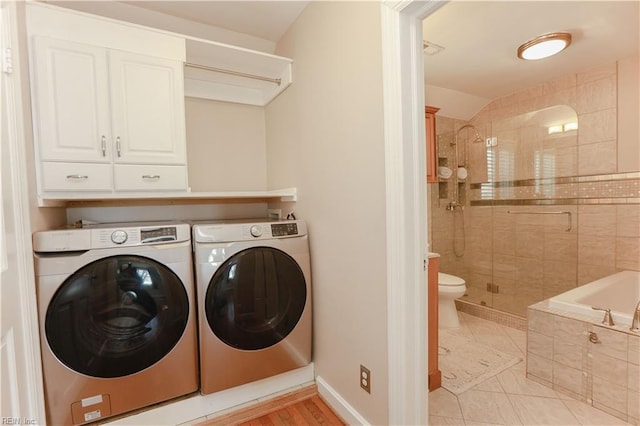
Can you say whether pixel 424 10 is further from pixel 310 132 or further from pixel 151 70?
pixel 151 70

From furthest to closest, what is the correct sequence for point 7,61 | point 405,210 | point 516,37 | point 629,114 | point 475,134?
point 475,134
point 629,114
point 516,37
point 405,210
point 7,61

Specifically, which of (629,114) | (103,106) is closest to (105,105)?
(103,106)

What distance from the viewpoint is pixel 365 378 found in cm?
149

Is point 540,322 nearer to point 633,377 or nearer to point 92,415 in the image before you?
point 633,377

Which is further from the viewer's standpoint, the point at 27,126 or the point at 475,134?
the point at 475,134

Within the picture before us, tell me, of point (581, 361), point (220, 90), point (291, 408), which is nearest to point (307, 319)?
point (291, 408)

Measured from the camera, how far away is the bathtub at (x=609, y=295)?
2023 mm

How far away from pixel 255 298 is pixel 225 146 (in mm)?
1276

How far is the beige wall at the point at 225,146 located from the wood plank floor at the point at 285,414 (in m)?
1.49

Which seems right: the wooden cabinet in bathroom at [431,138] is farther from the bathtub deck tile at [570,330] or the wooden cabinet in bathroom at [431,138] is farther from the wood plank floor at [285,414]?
the wood plank floor at [285,414]

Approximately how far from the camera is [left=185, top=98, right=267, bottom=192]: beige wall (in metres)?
2.28

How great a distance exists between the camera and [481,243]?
332cm

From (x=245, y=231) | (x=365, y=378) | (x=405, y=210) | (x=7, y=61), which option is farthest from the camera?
(x=245, y=231)

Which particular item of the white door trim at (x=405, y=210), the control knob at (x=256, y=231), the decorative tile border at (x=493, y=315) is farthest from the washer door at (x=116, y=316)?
the decorative tile border at (x=493, y=315)
